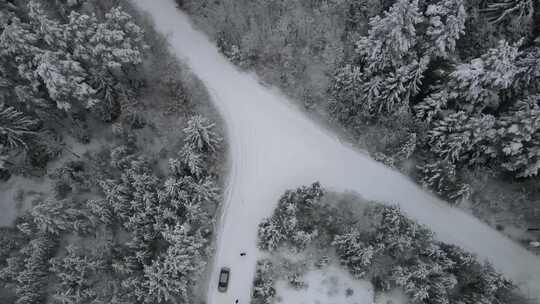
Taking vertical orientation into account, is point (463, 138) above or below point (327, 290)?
above

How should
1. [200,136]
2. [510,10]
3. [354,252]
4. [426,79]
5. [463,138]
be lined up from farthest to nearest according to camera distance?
[426,79], [510,10], [200,136], [463,138], [354,252]

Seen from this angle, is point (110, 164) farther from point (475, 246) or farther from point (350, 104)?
point (475, 246)

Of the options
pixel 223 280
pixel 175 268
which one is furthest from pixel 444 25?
pixel 175 268

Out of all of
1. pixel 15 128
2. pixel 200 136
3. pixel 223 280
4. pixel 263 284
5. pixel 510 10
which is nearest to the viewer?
pixel 263 284

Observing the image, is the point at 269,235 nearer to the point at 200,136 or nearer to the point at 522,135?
the point at 200,136

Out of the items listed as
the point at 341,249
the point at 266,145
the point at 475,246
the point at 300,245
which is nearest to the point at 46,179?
the point at 266,145

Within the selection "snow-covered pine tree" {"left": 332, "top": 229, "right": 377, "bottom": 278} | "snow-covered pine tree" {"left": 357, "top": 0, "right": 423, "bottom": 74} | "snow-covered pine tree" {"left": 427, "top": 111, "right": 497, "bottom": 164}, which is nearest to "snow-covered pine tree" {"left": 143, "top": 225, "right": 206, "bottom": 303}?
"snow-covered pine tree" {"left": 332, "top": 229, "right": 377, "bottom": 278}
